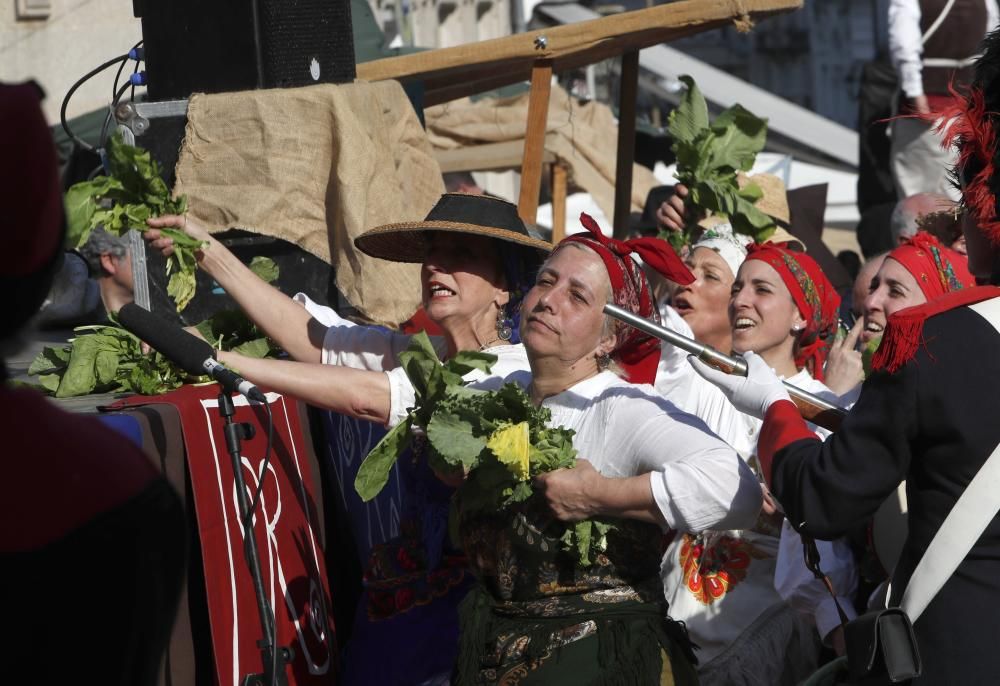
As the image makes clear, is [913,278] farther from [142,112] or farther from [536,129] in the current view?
[142,112]

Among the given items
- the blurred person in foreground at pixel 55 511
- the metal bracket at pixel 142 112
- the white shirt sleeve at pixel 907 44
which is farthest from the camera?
the white shirt sleeve at pixel 907 44

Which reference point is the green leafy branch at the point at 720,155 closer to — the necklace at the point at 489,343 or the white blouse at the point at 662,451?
the necklace at the point at 489,343

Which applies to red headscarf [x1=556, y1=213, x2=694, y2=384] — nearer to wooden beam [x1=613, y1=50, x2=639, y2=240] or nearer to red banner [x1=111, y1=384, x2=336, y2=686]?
red banner [x1=111, y1=384, x2=336, y2=686]

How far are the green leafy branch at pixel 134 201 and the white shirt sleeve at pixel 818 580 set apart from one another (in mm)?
1808

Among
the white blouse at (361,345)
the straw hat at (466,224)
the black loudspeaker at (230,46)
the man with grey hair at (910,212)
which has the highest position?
the black loudspeaker at (230,46)

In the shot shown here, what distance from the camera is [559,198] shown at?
927 cm

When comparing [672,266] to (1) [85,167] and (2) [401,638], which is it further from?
(1) [85,167]

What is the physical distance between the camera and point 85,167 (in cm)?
839

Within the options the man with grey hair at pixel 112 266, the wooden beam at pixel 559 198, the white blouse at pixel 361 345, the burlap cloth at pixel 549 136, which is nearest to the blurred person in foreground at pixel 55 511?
the white blouse at pixel 361 345

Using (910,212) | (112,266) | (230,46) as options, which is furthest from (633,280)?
(910,212)

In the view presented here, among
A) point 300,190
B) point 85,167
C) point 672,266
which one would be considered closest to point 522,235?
point 672,266

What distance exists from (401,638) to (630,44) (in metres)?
2.86

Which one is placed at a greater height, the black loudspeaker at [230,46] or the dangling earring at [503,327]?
the black loudspeaker at [230,46]

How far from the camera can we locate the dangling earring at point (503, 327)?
13.5ft
